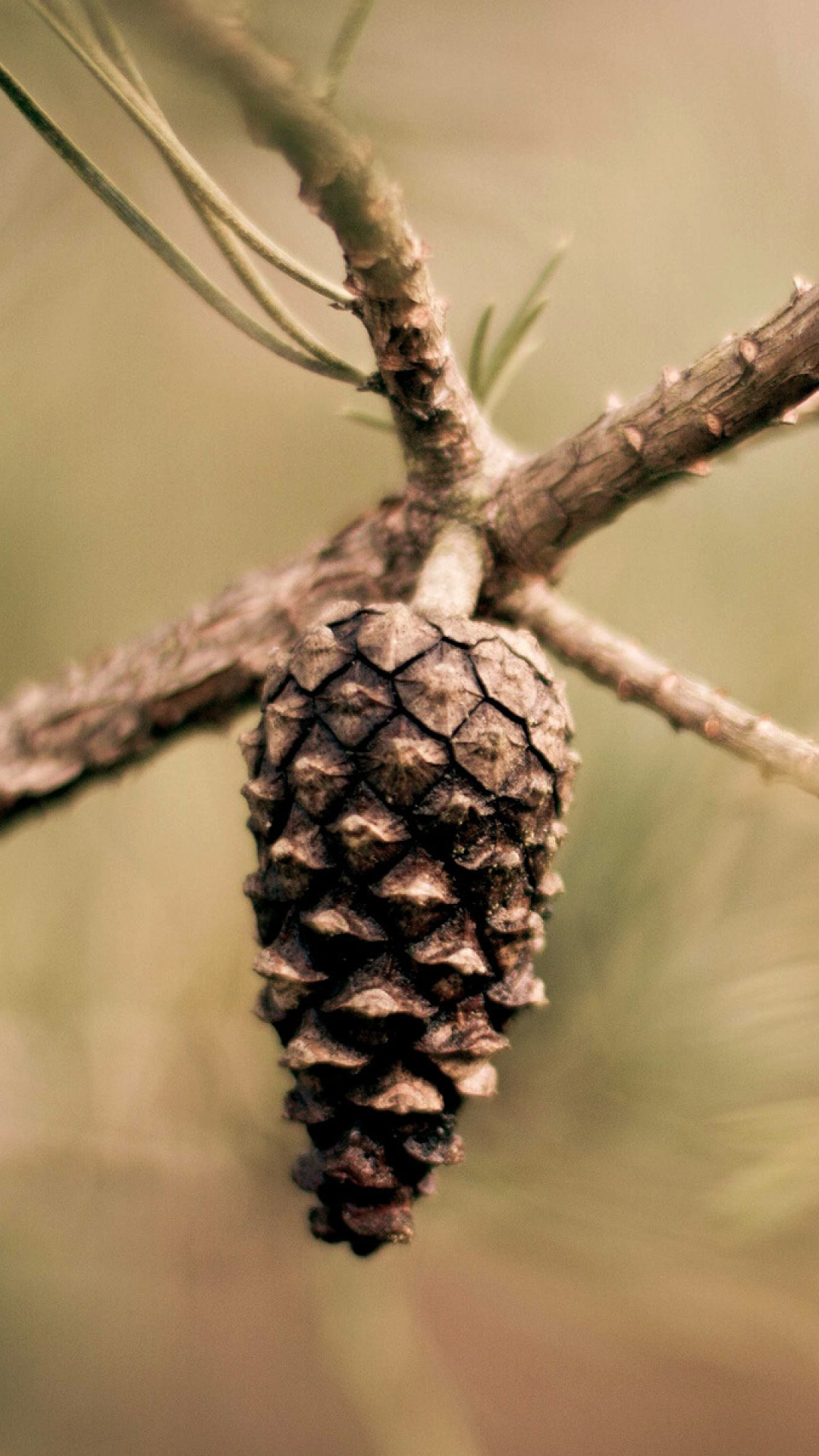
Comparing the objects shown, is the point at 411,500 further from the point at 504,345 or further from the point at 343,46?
the point at 343,46

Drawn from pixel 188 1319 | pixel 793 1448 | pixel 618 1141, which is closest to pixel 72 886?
pixel 188 1319

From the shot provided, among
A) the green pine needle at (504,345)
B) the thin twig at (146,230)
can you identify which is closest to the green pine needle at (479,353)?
the green pine needle at (504,345)

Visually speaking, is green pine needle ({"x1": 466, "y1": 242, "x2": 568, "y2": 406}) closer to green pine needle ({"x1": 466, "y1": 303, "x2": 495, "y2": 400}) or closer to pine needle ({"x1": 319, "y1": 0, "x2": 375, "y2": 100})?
green pine needle ({"x1": 466, "y1": 303, "x2": 495, "y2": 400})

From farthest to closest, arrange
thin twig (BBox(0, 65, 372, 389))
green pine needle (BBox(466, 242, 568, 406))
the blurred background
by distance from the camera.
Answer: the blurred background → green pine needle (BBox(466, 242, 568, 406)) → thin twig (BBox(0, 65, 372, 389))

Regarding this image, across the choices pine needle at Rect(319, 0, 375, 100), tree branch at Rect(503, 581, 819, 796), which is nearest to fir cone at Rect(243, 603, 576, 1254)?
tree branch at Rect(503, 581, 819, 796)

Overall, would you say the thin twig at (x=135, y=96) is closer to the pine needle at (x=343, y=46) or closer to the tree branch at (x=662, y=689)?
the pine needle at (x=343, y=46)
